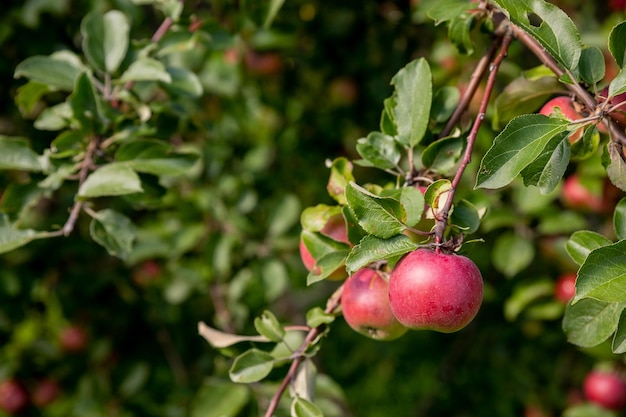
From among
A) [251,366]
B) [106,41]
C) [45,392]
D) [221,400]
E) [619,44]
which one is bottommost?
[45,392]

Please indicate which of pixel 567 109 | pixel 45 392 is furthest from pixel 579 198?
pixel 45 392

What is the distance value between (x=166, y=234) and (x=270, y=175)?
1.13 feet

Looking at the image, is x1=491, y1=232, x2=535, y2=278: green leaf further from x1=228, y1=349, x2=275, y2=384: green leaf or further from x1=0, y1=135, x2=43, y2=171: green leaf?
x1=0, y1=135, x2=43, y2=171: green leaf

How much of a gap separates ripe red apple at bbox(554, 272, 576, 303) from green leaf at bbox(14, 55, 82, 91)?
1191 millimetres

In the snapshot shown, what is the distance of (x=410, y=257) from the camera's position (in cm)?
83

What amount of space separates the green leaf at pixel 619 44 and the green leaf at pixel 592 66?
0.02 metres

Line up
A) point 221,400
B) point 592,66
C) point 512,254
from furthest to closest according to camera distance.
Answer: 1. point 512,254
2. point 221,400
3. point 592,66

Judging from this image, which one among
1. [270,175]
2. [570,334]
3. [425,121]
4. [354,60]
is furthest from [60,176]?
[354,60]

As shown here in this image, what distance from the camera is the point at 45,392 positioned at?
6.90 feet

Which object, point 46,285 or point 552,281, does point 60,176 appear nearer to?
point 46,285

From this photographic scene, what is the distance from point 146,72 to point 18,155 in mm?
267

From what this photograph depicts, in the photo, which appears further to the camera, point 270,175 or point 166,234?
point 270,175

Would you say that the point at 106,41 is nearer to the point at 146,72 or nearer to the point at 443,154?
the point at 146,72

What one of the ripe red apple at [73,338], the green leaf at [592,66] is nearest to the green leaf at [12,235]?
the green leaf at [592,66]
